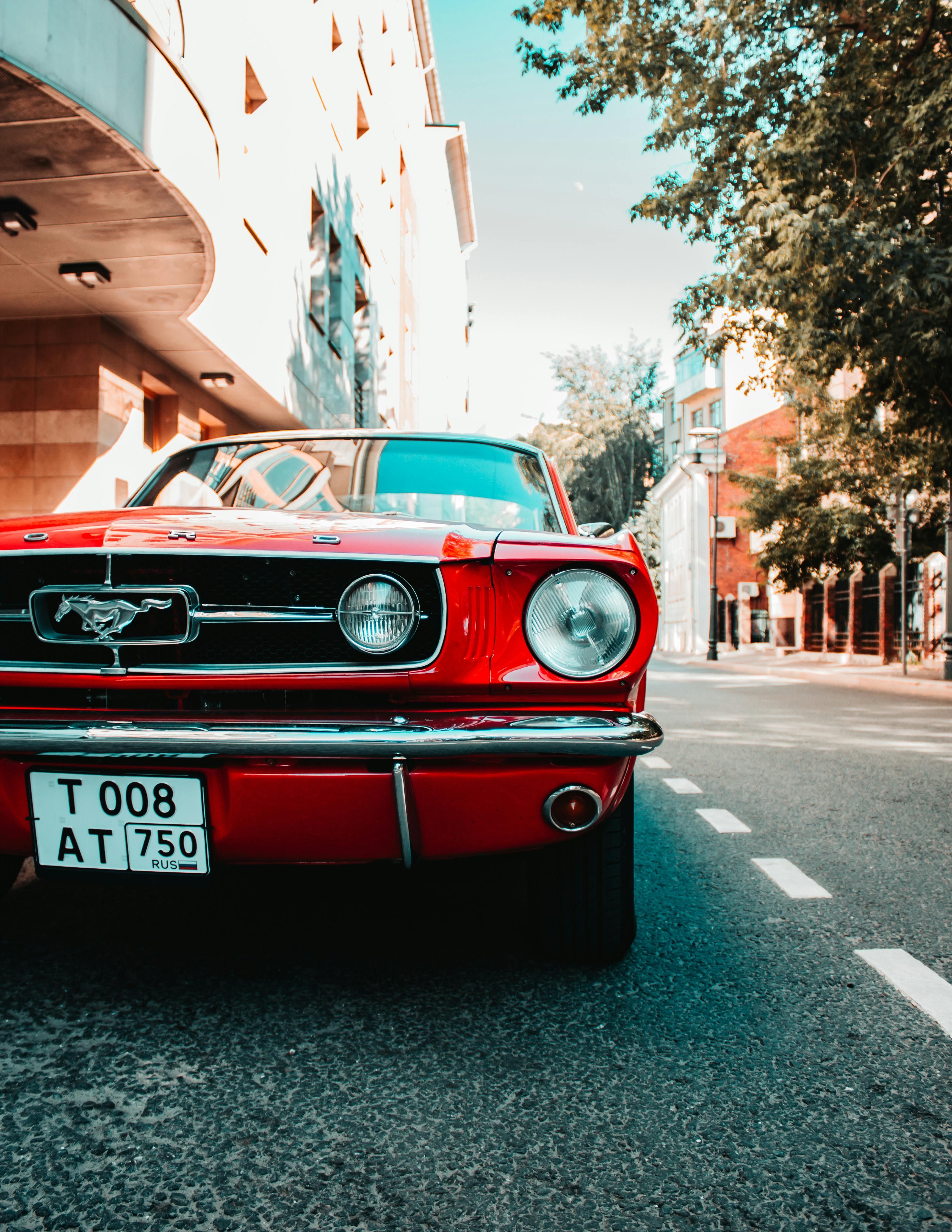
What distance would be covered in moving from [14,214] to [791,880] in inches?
281

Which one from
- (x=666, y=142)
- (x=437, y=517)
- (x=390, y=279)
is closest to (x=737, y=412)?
(x=390, y=279)

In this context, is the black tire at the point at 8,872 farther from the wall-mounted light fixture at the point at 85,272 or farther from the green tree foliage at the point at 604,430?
the green tree foliage at the point at 604,430

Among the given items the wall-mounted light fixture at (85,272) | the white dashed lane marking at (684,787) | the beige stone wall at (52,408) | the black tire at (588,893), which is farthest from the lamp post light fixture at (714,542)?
the black tire at (588,893)

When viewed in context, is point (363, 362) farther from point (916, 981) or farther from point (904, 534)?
point (916, 981)

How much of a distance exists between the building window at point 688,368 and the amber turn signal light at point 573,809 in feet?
180

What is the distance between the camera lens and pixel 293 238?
14086mm

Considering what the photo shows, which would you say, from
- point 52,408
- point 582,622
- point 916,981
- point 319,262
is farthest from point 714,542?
point 582,622

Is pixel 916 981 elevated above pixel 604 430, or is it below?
below

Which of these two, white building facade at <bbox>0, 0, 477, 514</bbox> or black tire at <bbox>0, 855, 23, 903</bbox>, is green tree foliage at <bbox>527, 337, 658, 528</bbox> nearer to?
white building facade at <bbox>0, 0, 477, 514</bbox>

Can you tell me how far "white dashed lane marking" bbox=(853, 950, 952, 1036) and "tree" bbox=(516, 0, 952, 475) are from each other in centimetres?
892

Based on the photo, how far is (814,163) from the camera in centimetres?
1073

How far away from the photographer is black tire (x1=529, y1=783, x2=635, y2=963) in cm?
243

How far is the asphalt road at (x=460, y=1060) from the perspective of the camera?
1580 mm

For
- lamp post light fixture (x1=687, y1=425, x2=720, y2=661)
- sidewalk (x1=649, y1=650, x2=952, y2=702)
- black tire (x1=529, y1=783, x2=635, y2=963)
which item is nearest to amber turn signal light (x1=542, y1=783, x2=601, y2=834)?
black tire (x1=529, y1=783, x2=635, y2=963)
